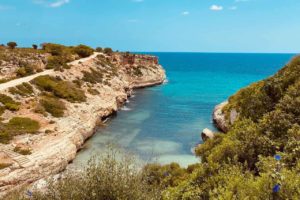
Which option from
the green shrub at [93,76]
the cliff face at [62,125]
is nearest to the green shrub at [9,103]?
the cliff face at [62,125]

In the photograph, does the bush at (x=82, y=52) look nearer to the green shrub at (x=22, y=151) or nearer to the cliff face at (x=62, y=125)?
the cliff face at (x=62, y=125)

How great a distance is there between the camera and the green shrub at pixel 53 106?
31.0 metres

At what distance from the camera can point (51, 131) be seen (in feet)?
86.4

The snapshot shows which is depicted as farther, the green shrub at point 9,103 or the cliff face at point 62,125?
the green shrub at point 9,103

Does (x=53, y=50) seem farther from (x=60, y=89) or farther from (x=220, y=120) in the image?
(x=220, y=120)

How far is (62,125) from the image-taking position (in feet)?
94.6

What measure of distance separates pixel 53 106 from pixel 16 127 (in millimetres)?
7226

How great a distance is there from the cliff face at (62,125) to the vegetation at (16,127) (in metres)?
0.47

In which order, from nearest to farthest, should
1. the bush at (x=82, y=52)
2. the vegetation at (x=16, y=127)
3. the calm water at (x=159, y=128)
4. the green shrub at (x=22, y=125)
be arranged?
the vegetation at (x=16, y=127)
the green shrub at (x=22, y=125)
the calm water at (x=159, y=128)
the bush at (x=82, y=52)

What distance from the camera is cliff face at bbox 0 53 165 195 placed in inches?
802

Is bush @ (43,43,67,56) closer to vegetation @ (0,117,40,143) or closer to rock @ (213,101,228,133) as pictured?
vegetation @ (0,117,40,143)

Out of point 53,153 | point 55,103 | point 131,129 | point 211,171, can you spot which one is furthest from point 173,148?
point 211,171

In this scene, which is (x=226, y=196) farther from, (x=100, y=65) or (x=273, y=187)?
(x=100, y=65)

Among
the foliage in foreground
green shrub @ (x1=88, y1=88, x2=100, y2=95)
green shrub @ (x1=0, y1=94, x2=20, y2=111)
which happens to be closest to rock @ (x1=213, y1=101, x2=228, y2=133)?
green shrub @ (x1=88, y1=88, x2=100, y2=95)
